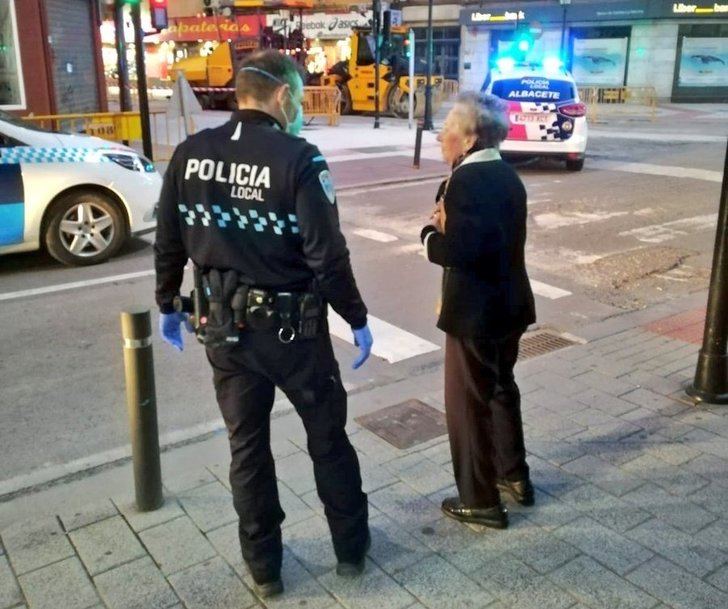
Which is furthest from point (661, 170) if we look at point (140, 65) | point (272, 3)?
point (272, 3)

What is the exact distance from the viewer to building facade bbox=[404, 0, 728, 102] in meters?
34.0

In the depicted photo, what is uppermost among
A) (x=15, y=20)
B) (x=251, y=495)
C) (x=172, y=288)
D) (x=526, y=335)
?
(x=15, y=20)

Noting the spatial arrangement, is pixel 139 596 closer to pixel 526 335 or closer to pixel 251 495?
pixel 251 495

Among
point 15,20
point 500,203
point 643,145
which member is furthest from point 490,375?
point 643,145

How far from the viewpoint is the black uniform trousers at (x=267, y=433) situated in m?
2.79

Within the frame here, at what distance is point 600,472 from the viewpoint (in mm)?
3846

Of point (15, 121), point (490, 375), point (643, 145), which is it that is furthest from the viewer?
point (643, 145)

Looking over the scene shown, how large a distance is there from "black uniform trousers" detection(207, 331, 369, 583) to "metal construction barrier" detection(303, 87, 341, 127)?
69.9ft

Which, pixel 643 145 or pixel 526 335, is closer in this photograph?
pixel 526 335

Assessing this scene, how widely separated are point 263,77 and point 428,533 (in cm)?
197

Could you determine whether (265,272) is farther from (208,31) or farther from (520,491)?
(208,31)

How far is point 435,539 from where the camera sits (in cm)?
329

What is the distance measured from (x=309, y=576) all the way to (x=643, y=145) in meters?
18.0

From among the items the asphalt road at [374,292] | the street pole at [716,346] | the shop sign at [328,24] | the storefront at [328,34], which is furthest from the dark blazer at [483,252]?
the shop sign at [328,24]
